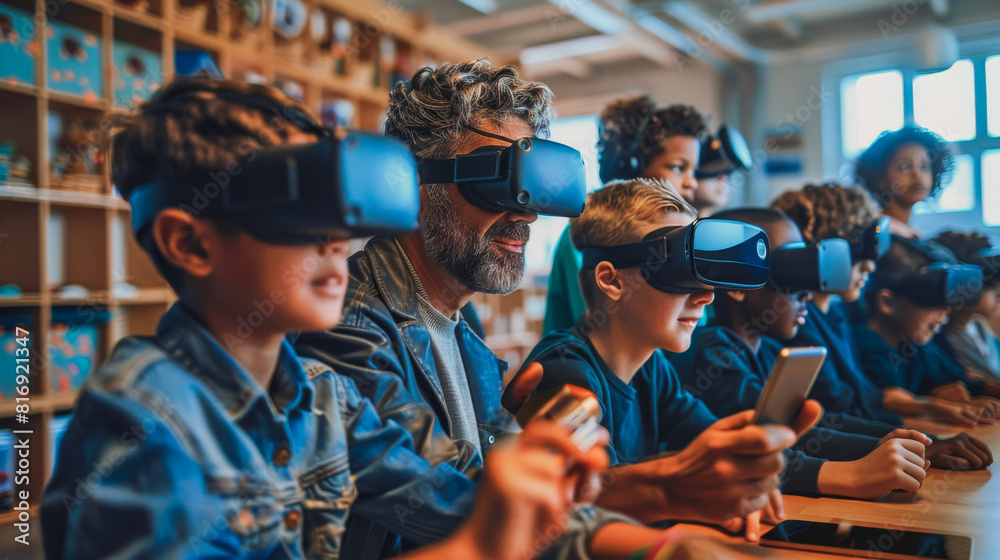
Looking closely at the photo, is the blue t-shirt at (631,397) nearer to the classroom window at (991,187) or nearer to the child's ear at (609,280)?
the child's ear at (609,280)

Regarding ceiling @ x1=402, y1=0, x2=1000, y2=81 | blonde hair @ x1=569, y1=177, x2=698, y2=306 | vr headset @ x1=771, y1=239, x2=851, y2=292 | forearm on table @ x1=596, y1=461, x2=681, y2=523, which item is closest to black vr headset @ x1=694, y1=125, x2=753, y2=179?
vr headset @ x1=771, y1=239, x2=851, y2=292

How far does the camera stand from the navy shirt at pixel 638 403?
137cm

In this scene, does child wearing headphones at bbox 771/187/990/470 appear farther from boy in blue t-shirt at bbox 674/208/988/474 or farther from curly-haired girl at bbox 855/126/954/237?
curly-haired girl at bbox 855/126/954/237

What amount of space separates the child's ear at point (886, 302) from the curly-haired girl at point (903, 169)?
450 millimetres

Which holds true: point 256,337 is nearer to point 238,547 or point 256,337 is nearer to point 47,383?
point 238,547

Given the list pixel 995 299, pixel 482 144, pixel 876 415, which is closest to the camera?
pixel 482 144

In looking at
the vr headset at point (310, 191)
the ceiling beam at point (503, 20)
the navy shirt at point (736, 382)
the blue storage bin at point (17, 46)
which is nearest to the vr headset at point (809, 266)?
the navy shirt at point (736, 382)

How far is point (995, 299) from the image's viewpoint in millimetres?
3016

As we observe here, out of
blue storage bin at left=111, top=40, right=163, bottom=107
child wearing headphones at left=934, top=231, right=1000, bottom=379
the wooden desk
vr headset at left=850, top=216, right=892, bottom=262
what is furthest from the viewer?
blue storage bin at left=111, top=40, right=163, bottom=107

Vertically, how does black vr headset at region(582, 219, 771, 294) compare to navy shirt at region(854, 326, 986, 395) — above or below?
above

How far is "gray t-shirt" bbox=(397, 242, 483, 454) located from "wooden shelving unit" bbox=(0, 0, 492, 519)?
262 cm

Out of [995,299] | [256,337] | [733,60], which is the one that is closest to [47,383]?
[256,337]

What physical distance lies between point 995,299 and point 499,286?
2.63 meters

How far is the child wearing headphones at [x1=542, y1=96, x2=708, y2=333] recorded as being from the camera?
2.27 m
